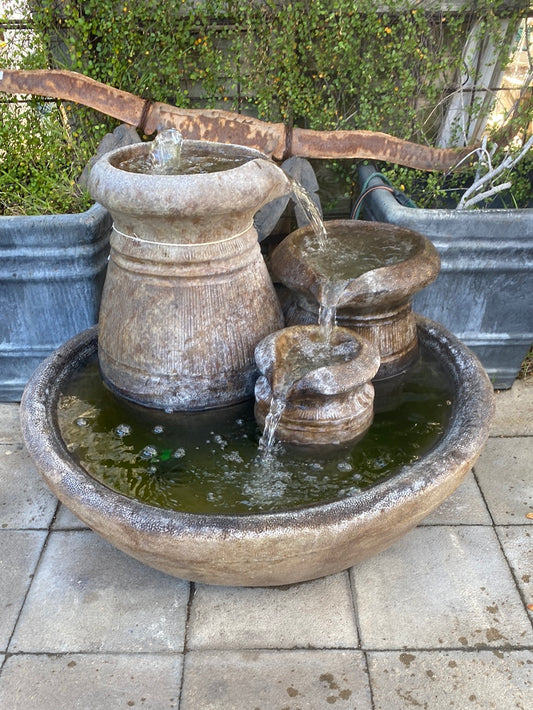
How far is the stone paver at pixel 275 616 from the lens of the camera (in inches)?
82.7

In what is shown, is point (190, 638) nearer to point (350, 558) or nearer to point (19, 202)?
point (350, 558)

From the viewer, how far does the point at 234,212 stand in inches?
78.6

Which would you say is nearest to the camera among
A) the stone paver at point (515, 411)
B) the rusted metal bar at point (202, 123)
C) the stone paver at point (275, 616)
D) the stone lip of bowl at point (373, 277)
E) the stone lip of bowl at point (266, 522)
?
the stone lip of bowl at point (266, 522)

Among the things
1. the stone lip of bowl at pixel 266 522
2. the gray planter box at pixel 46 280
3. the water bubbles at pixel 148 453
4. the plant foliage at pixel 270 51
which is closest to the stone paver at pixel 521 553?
the stone lip of bowl at pixel 266 522

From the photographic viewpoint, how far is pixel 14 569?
7.90 ft

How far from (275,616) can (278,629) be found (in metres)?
0.05

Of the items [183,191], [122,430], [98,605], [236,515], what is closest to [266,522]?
[236,515]

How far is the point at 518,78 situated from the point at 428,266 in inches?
86.7

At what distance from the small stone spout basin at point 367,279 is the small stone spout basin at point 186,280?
0.66ft

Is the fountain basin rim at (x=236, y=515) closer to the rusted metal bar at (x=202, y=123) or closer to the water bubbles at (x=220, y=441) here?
the water bubbles at (x=220, y=441)

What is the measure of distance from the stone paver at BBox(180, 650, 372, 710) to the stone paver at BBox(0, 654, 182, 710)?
0.23 ft

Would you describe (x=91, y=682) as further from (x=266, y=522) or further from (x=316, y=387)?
(x=316, y=387)

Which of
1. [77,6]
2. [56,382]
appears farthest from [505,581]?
[77,6]

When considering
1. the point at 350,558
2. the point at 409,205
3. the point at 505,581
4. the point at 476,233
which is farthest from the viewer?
the point at 409,205
